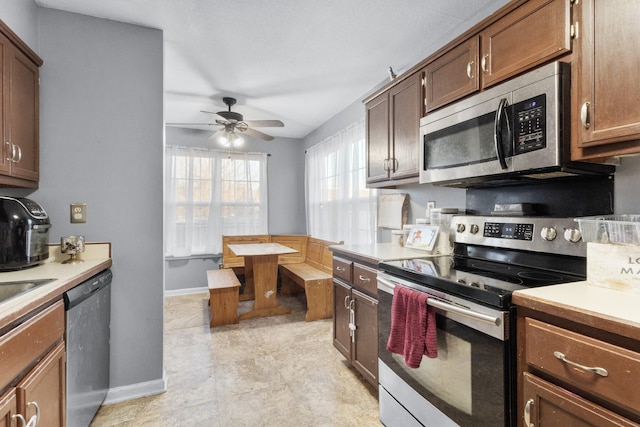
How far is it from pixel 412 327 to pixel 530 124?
39.7 inches

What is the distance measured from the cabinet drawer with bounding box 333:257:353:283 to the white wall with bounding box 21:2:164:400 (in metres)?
1.25

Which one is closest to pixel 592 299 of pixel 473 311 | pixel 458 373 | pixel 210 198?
pixel 473 311

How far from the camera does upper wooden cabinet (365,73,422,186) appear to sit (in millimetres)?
2095

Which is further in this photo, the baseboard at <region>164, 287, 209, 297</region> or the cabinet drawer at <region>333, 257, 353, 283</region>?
the baseboard at <region>164, 287, 209, 297</region>

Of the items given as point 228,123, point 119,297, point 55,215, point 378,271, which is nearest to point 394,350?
point 378,271

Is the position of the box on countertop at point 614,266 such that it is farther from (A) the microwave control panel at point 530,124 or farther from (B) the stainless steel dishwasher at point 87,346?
(B) the stainless steel dishwasher at point 87,346

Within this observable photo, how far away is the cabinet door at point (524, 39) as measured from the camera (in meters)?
1.23

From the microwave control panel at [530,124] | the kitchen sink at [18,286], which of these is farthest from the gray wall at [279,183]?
the microwave control panel at [530,124]

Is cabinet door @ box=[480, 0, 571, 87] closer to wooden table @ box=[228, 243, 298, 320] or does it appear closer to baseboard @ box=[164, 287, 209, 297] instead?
wooden table @ box=[228, 243, 298, 320]

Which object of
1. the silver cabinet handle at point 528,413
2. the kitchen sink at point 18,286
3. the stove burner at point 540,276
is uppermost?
the stove burner at point 540,276

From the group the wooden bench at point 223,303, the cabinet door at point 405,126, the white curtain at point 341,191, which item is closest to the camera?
the cabinet door at point 405,126

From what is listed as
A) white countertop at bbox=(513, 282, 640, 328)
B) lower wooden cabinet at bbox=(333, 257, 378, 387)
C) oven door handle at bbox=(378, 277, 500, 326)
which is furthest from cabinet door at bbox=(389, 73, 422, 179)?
white countertop at bbox=(513, 282, 640, 328)

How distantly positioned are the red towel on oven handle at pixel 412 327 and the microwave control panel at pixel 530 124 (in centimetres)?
77

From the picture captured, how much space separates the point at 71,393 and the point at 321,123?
3.90 m
